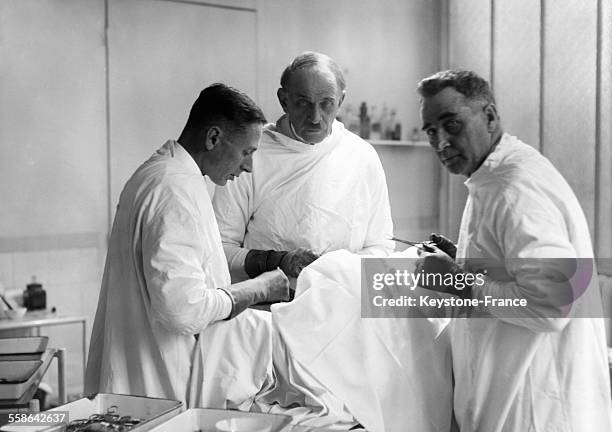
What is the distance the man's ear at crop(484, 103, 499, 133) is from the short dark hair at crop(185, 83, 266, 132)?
1.92 feet

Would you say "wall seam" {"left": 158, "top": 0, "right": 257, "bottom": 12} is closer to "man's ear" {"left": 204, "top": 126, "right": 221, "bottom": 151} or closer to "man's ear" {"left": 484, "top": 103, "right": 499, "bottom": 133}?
"man's ear" {"left": 204, "top": 126, "right": 221, "bottom": 151}

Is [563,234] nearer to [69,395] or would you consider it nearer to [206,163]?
[206,163]

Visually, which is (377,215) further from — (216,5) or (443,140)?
(216,5)

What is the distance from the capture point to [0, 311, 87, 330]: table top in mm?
3396

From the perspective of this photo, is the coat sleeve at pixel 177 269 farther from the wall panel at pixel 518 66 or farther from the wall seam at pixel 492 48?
the wall seam at pixel 492 48

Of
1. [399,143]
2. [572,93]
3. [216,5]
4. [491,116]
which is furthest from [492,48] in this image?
[491,116]

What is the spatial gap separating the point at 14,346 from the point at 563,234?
1.71 m

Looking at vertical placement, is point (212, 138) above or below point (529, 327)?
above

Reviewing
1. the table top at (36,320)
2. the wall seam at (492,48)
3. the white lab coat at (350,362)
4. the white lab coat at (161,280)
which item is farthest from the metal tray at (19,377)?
the wall seam at (492,48)

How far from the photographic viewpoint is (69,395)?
392 cm

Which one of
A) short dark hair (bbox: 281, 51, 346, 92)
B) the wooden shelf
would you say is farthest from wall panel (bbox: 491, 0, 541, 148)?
short dark hair (bbox: 281, 51, 346, 92)

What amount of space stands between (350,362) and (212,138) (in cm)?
68

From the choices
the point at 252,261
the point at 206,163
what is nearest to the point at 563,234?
the point at 206,163

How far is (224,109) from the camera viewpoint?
5.79 feet
